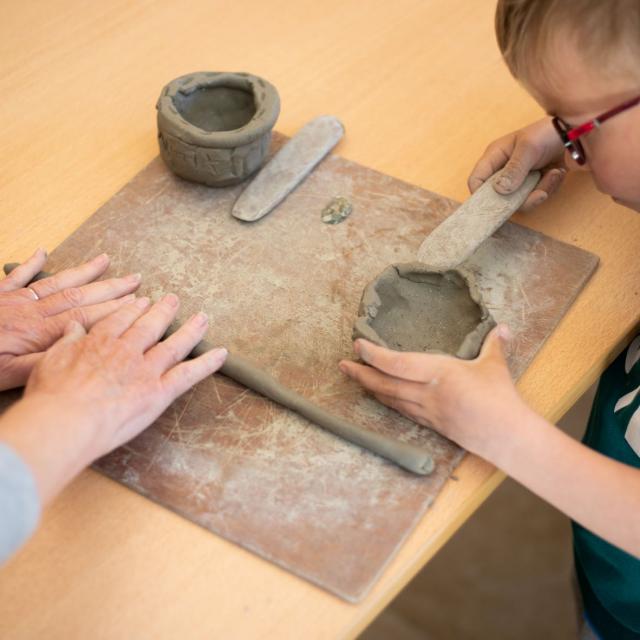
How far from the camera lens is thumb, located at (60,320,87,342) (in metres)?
Result: 0.98

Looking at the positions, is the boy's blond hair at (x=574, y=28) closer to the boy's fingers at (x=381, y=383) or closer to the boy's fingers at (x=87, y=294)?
the boy's fingers at (x=381, y=383)

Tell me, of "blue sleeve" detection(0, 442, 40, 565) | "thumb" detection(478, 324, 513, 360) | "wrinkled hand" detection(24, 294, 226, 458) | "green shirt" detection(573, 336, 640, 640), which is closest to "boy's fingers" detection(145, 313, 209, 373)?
"wrinkled hand" detection(24, 294, 226, 458)

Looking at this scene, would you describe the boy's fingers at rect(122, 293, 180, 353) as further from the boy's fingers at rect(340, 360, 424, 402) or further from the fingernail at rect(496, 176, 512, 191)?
the fingernail at rect(496, 176, 512, 191)

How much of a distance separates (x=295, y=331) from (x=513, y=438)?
32cm

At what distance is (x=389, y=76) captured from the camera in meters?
1.47

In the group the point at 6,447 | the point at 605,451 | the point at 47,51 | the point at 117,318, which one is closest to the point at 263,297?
the point at 117,318

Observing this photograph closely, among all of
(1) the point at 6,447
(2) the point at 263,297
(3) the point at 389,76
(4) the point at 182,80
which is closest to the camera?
(1) the point at 6,447

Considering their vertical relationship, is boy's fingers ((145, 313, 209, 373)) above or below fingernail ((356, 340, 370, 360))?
above

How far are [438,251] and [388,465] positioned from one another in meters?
0.34

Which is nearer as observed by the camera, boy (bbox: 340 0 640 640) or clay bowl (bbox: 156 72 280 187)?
boy (bbox: 340 0 640 640)

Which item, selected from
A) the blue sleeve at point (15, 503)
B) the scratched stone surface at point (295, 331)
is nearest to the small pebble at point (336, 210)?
the scratched stone surface at point (295, 331)

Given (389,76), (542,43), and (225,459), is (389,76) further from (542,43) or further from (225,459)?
(225,459)

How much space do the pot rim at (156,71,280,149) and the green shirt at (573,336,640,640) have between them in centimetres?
63

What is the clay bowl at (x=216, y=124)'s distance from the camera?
3.92 feet
